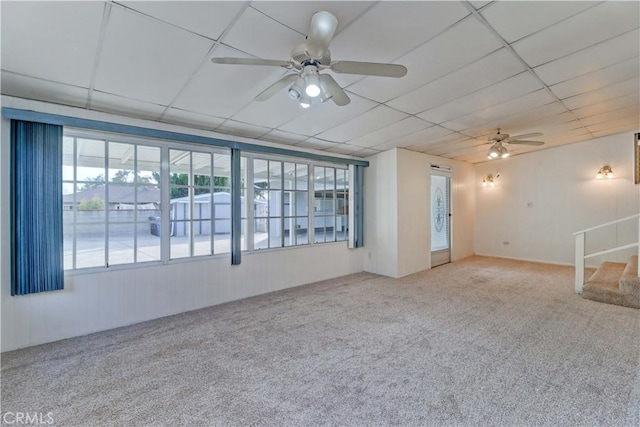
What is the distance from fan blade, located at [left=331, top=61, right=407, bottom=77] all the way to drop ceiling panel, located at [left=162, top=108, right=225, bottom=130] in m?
2.12

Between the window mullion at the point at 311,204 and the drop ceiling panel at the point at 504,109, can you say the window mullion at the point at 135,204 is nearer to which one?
the window mullion at the point at 311,204

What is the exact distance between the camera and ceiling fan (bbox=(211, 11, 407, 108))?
5.16 ft

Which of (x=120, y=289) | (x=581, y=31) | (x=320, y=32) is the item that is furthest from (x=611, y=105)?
(x=120, y=289)

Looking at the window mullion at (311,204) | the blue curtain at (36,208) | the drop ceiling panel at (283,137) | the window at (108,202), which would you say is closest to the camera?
the blue curtain at (36,208)

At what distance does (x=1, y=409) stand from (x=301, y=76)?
3.06m

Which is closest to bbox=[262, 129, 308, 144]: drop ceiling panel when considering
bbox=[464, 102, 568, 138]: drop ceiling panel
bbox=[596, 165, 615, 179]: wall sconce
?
bbox=[464, 102, 568, 138]: drop ceiling panel

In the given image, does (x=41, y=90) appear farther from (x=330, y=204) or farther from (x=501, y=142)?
(x=501, y=142)


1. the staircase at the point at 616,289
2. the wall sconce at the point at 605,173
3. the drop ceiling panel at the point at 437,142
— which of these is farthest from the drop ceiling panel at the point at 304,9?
the wall sconce at the point at 605,173

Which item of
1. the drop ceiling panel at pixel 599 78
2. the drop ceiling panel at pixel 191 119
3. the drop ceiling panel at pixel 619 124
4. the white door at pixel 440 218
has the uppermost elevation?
the drop ceiling panel at pixel 619 124

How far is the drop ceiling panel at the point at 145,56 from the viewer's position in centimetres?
183

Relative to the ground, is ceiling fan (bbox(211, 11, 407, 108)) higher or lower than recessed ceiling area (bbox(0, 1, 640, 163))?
lower

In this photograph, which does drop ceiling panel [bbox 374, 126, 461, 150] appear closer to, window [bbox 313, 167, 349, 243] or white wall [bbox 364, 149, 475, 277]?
white wall [bbox 364, 149, 475, 277]

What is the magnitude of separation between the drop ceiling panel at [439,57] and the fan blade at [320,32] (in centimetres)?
89

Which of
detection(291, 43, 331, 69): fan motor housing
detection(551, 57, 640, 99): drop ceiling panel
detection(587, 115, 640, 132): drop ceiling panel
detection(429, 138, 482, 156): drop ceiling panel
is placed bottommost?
detection(291, 43, 331, 69): fan motor housing
